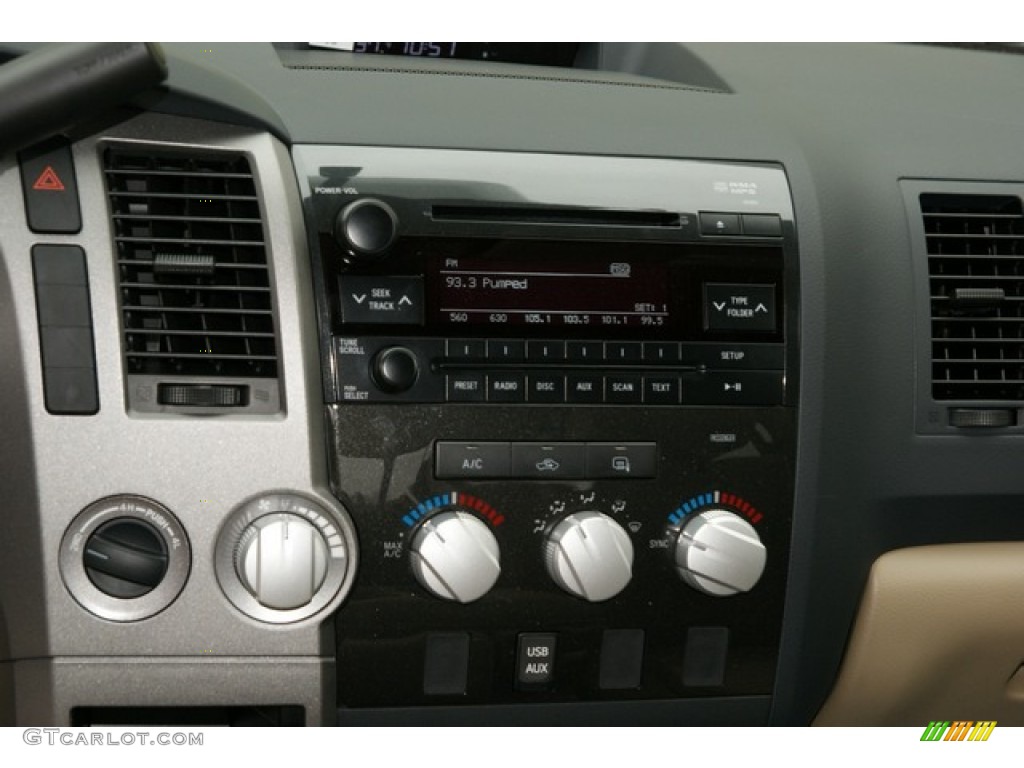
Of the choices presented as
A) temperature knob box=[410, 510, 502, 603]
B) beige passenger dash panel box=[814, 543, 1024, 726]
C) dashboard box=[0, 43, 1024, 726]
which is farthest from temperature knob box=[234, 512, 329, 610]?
beige passenger dash panel box=[814, 543, 1024, 726]

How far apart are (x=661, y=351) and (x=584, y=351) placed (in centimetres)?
9

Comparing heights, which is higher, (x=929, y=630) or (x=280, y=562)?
(x=280, y=562)

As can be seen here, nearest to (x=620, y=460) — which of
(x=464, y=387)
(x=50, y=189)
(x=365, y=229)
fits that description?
(x=464, y=387)

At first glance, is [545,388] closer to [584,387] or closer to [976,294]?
[584,387]

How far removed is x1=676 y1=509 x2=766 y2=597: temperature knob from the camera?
3.94 ft

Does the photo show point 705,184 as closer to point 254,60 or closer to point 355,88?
point 355,88

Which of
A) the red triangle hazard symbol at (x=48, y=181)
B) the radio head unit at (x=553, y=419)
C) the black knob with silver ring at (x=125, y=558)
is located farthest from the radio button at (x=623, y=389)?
the red triangle hazard symbol at (x=48, y=181)

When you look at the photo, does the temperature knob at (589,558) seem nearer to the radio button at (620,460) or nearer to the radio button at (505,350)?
the radio button at (620,460)

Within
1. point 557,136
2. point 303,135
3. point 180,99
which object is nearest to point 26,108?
point 180,99

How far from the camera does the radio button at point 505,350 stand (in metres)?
1.18

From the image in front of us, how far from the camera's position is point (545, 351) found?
1188 millimetres

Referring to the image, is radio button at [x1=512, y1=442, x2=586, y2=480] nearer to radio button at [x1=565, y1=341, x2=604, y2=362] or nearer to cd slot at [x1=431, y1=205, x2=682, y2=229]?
radio button at [x1=565, y1=341, x2=604, y2=362]

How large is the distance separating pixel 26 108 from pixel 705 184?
0.68 meters

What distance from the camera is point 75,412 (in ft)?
3.67
